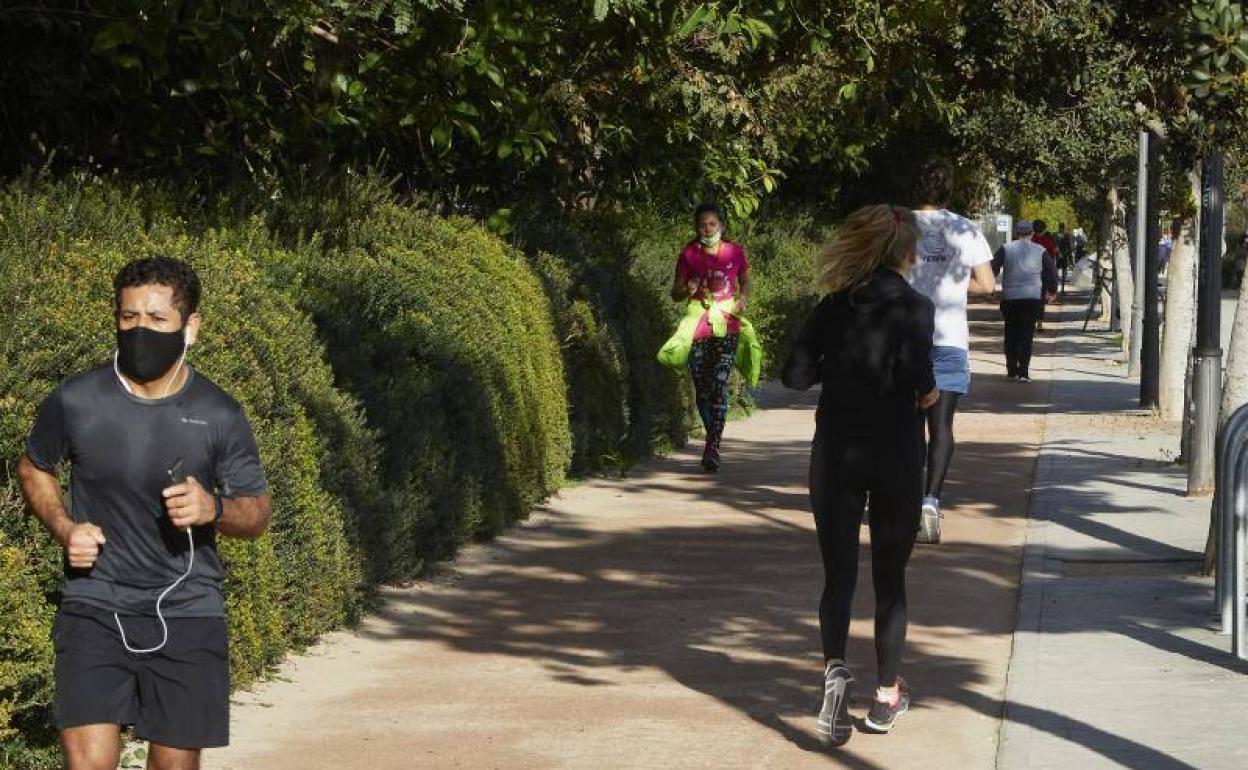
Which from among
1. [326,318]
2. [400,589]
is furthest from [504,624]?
[326,318]

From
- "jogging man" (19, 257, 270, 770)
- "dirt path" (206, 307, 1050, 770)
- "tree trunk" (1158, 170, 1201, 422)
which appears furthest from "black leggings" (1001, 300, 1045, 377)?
"jogging man" (19, 257, 270, 770)

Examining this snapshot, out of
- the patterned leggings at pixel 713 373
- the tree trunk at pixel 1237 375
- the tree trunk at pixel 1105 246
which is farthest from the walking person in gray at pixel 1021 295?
the tree trunk at pixel 1105 246

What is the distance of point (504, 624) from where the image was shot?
9.22 metres

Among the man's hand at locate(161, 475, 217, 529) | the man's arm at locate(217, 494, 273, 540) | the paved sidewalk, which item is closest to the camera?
the man's hand at locate(161, 475, 217, 529)

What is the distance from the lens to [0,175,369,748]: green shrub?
614 centimetres

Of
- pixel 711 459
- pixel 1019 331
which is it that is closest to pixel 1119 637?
pixel 711 459

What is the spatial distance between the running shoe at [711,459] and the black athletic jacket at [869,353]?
7.66m

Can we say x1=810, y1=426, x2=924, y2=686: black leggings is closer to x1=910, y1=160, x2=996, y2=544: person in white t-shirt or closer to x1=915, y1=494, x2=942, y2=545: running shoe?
x1=910, y1=160, x2=996, y2=544: person in white t-shirt

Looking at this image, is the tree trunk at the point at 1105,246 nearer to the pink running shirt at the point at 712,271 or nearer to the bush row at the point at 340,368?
the bush row at the point at 340,368

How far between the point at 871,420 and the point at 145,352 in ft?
9.78

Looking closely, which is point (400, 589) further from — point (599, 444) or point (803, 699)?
point (599, 444)

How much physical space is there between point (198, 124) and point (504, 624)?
230 inches

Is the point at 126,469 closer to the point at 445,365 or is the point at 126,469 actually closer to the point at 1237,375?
the point at 445,365

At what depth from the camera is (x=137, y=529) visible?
4809mm
